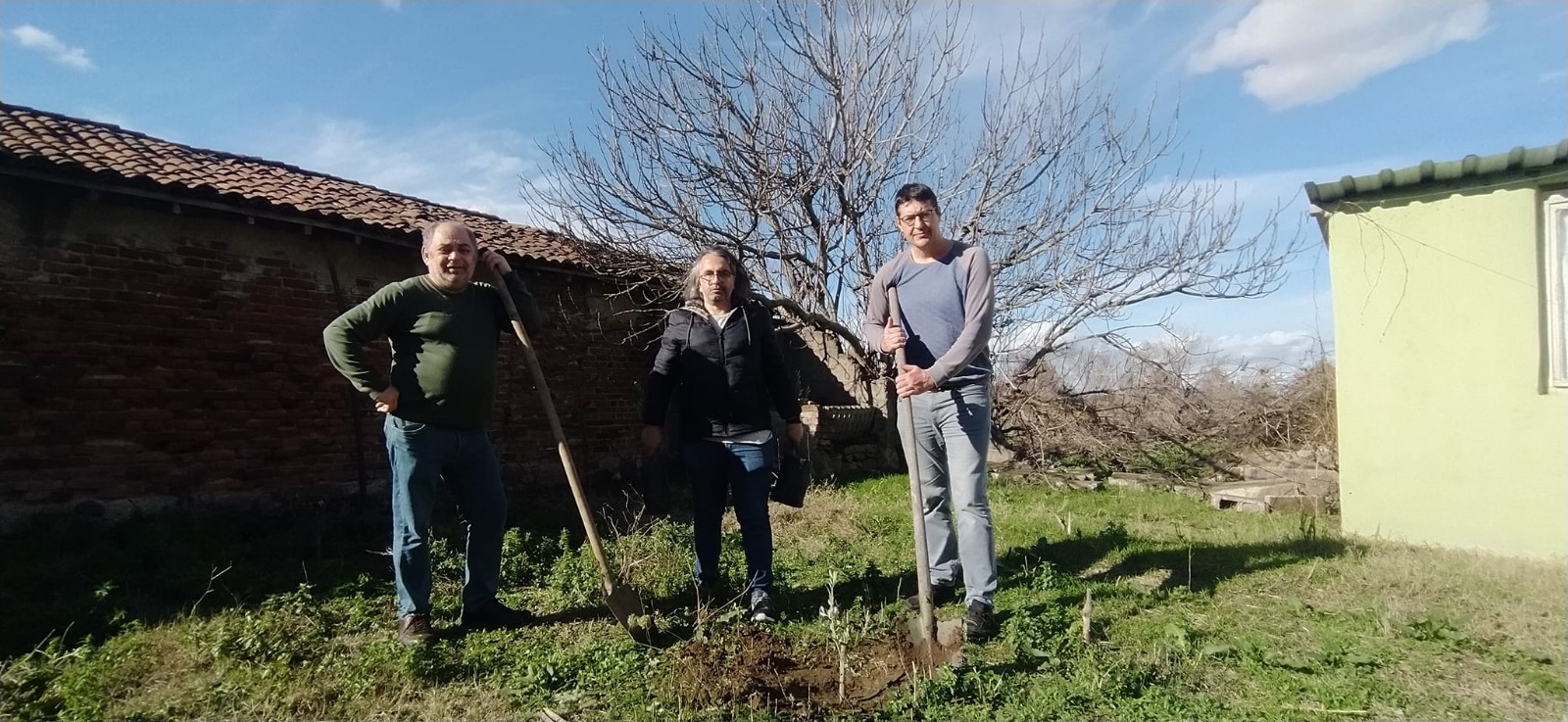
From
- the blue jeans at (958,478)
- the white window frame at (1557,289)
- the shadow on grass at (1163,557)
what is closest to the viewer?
the blue jeans at (958,478)

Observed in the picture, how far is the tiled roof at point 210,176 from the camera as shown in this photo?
485 cm

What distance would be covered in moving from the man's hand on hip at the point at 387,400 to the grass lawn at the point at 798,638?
2.86 feet

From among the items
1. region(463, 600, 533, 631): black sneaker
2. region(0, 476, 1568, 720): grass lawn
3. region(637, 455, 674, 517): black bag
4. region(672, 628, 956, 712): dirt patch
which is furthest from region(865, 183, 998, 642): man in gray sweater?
region(463, 600, 533, 631): black sneaker

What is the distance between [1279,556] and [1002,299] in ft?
16.6

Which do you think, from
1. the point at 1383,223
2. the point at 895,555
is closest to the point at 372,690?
the point at 895,555

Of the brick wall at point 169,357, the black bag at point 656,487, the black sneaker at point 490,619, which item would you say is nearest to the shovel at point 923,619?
the black bag at point 656,487

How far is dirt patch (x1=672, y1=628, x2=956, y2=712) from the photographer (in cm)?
257

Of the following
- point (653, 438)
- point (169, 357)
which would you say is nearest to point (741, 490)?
point (653, 438)

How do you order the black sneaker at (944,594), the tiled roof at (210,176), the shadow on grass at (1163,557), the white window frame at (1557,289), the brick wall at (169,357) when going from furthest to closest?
the tiled roof at (210,176)
the brick wall at (169,357)
the white window frame at (1557,289)
the shadow on grass at (1163,557)
the black sneaker at (944,594)

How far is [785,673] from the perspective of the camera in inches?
110

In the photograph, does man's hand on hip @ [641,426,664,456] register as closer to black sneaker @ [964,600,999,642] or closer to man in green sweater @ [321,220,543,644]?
man in green sweater @ [321,220,543,644]

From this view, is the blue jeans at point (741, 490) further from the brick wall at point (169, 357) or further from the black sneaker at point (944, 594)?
the brick wall at point (169, 357)

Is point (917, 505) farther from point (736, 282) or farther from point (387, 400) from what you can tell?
point (387, 400)

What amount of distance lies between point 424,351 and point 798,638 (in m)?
1.93
